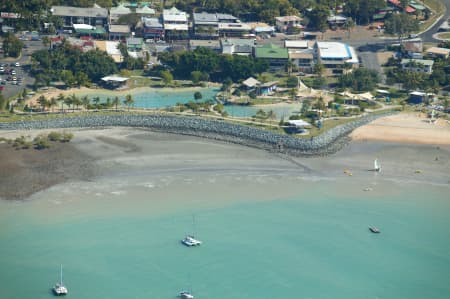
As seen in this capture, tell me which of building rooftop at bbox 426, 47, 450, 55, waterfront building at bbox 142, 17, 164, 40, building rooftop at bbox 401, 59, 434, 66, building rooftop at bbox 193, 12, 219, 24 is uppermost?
building rooftop at bbox 193, 12, 219, 24

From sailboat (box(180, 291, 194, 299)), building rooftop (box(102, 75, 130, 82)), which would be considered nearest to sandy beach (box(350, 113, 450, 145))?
building rooftop (box(102, 75, 130, 82))

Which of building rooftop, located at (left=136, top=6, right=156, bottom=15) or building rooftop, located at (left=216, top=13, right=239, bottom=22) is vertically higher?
building rooftop, located at (left=136, top=6, right=156, bottom=15)

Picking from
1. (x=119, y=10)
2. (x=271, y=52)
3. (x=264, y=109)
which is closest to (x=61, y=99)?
(x=264, y=109)

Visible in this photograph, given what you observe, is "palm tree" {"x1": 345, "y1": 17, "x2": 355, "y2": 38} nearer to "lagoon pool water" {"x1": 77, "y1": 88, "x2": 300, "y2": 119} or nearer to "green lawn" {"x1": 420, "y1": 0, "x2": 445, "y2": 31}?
"green lawn" {"x1": 420, "y1": 0, "x2": 445, "y2": 31}

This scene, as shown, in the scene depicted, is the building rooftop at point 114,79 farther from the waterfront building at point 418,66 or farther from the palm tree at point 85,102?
the waterfront building at point 418,66

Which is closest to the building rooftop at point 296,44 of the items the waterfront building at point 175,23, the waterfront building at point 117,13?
the waterfront building at point 175,23

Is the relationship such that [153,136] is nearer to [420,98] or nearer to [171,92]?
[171,92]
